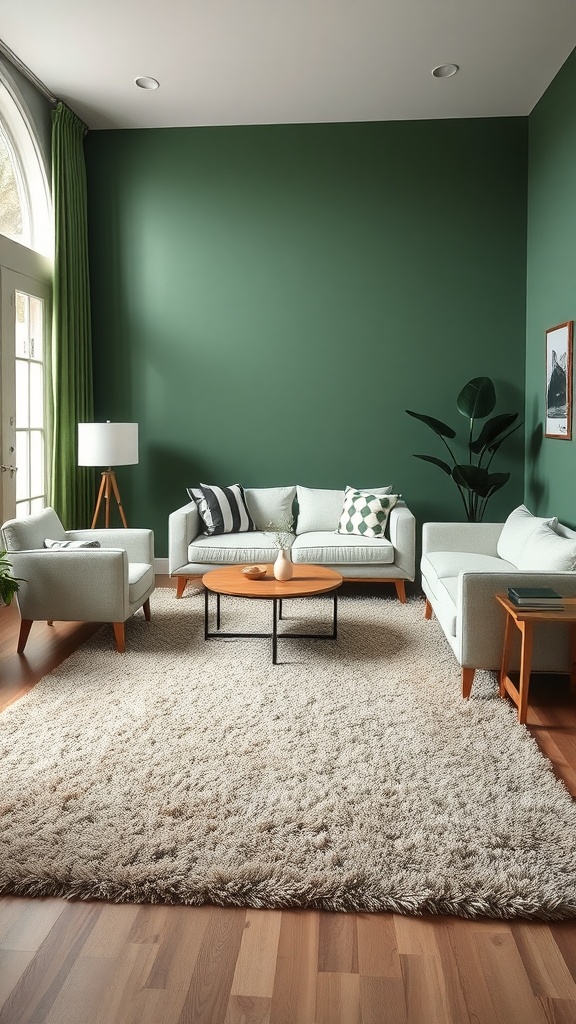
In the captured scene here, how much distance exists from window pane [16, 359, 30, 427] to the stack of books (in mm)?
3722

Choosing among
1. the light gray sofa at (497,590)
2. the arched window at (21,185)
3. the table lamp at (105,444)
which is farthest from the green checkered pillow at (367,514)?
the arched window at (21,185)

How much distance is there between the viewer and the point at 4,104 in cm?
525

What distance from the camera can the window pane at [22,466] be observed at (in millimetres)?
5512

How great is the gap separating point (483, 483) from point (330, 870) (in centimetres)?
391

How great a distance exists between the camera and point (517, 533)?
15.5 ft

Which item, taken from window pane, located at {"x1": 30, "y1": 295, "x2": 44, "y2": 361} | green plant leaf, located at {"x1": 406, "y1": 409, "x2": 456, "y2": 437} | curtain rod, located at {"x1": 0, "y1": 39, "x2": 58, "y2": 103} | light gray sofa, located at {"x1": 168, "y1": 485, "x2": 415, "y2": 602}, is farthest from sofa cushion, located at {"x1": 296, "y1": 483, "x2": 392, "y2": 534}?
curtain rod, located at {"x1": 0, "y1": 39, "x2": 58, "y2": 103}

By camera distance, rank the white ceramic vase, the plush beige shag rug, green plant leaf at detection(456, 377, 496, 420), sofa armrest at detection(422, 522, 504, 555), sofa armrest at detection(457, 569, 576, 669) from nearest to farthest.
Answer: the plush beige shag rug
sofa armrest at detection(457, 569, 576, 669)
the white ceramic vase
sofa armrest at detection(422, 522, 504, 555)
green plant leaf at detection(456, 377, 496, 420)

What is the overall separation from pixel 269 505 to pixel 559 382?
2.32m

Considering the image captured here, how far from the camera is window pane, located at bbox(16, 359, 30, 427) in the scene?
549cm

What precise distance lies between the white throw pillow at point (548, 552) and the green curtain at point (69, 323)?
3476 mm

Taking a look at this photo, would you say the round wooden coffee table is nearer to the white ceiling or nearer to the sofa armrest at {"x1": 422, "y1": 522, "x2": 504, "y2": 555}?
the sofa armrest at {"x1": 422, "y1": 522, "x2": 504, "y2": 555}

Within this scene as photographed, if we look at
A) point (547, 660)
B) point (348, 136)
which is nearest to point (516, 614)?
point (547, 660)

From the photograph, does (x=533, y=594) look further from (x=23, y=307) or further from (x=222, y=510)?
(x=23, y=307)

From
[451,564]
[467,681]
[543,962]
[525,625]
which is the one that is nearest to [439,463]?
[451,564]
